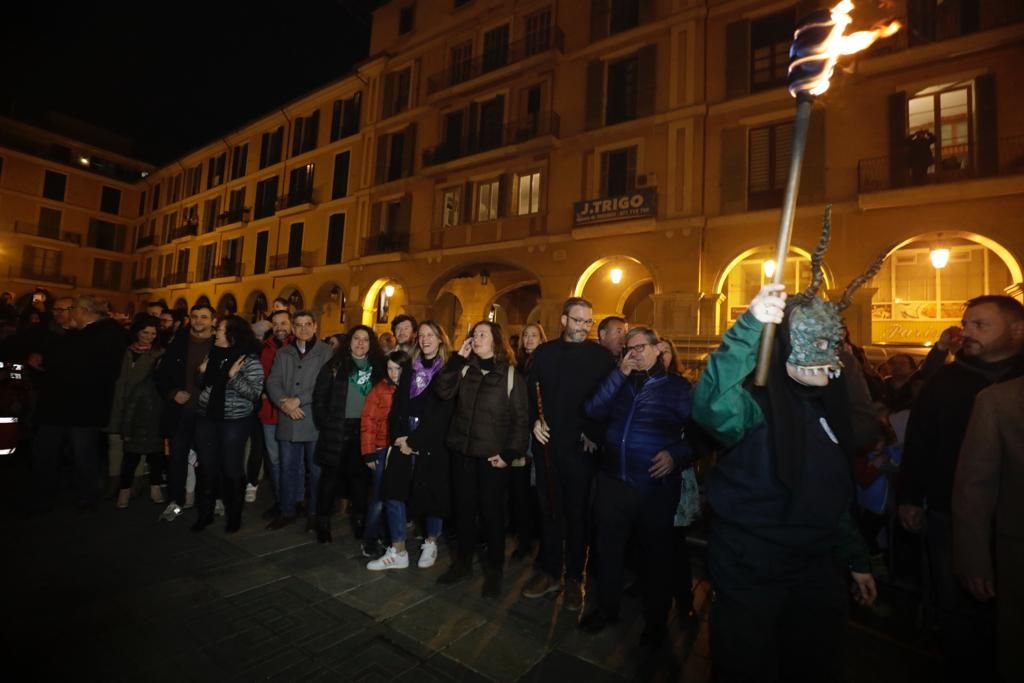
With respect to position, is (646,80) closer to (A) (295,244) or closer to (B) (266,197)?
(A) (295,244)

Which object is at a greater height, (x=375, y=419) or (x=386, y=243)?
(x=386, y=243)

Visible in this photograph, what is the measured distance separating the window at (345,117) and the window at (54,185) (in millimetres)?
23685

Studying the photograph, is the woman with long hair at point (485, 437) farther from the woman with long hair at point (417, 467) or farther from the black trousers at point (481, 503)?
the woman with long hair at point (417, 467)

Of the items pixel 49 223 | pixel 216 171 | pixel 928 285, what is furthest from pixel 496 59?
pixel 49 223

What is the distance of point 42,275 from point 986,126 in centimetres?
4406

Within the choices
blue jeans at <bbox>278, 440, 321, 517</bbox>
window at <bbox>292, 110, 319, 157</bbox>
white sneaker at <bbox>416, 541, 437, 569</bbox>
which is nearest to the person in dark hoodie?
blue jeans at <bbox>278, 440, 321, 517</bbox>

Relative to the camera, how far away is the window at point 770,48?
1136 centimetres

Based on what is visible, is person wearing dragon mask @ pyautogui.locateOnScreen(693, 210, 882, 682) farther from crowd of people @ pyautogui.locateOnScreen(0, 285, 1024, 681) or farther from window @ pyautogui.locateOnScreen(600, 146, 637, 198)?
window @ pyautogui.locateOnScreen(600, 146, 637, 198)

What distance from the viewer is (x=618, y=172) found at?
43.8 ft

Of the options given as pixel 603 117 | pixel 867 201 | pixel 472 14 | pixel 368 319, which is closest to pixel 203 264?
pixel 368 319

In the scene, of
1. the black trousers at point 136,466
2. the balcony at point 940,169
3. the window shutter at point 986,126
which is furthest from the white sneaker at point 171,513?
the window shutter at point 986,126

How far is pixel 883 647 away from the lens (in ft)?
9.86

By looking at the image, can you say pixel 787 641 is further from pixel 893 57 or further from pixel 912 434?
pixel 893 57

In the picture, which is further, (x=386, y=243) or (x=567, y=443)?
(x=386, y=243)
